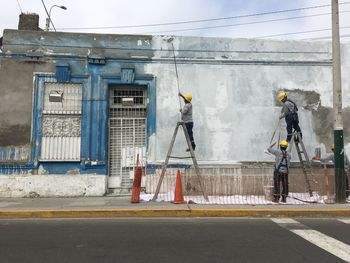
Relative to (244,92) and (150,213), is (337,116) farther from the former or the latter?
(150,213)

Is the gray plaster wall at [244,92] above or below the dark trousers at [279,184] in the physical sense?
above

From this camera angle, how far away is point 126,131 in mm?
15094

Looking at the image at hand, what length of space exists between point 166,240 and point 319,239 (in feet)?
9.05

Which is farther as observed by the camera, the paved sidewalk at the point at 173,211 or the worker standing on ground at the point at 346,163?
the worker standing on ground at the point at 346,163

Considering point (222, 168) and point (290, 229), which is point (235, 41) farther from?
point (290, 229)

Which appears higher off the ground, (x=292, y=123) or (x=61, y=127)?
(x=292, y=123)

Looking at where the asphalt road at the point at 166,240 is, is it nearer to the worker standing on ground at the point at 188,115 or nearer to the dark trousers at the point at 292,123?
the worker standing on ground at the point at 188,115

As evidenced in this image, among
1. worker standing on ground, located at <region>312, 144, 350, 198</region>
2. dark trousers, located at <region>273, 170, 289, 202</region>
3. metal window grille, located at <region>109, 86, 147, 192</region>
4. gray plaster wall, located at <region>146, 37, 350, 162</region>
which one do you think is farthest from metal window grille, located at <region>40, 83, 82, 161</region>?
worker standing on ground, located at <region>312, 144, 350, 198</region>

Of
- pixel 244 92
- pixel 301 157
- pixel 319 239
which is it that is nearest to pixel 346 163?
pixel 301 157

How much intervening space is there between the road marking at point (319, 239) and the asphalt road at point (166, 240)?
3cm

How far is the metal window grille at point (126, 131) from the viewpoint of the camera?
49.2 feet

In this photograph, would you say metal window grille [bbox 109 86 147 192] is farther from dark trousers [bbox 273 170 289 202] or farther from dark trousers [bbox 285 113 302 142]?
dark trousers [bbox 285 113 302 142]

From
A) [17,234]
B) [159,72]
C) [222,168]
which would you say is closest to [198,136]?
[222,168]

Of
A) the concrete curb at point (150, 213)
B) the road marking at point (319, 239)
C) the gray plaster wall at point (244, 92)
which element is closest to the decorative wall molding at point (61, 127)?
the gray plaster wall at point (244, 92)
